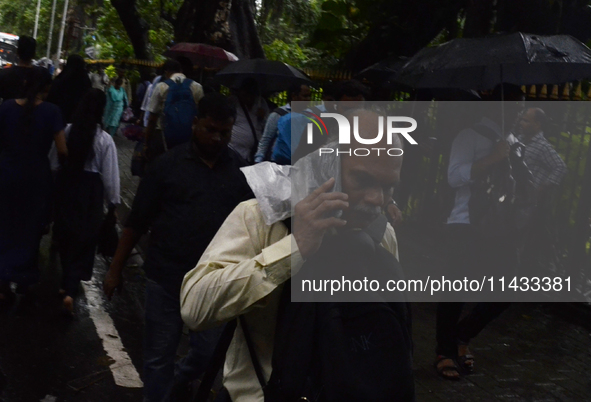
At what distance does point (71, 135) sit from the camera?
6023 mm

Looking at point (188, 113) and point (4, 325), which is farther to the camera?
point (188, 113)

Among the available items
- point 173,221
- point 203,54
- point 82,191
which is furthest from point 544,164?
point 203,54

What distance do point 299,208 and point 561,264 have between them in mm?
6977

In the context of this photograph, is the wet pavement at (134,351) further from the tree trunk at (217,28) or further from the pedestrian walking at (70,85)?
the tree trunk at (217,28)

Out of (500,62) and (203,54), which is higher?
(500,62)


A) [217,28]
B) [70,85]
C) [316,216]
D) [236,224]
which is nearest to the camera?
[316,216]

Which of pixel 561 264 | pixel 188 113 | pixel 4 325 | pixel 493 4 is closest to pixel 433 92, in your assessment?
pixel 493 4

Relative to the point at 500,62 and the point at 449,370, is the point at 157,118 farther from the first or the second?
the point at 449,370

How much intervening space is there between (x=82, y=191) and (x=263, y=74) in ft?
12.6

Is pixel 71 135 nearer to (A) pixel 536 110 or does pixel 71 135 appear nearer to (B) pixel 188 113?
(B) pixel 188 113

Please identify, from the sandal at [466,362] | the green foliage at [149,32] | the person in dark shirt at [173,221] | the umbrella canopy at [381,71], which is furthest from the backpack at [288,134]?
the green foliage at [149,32]

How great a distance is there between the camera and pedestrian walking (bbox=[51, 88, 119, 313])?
5.96m

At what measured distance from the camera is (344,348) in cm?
198

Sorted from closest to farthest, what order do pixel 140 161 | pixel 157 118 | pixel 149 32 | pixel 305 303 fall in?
pixel 305 303 < pixel 157 118 < pixel 140 161 < pixel 149 32
